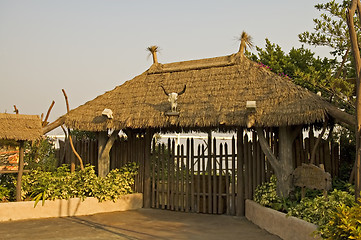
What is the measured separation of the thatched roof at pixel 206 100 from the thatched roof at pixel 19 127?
113 centimetres

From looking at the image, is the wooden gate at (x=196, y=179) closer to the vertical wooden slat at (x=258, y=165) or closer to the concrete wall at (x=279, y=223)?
the vertical wooden slat at (x=258, y=165)

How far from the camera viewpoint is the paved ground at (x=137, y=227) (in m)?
7.27

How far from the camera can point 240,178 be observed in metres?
Result: 9.66

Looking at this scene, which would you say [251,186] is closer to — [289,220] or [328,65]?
[289,220]

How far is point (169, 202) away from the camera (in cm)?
1077

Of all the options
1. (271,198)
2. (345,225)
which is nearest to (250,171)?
(271,198)

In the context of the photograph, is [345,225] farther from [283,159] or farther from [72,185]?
[72,185]

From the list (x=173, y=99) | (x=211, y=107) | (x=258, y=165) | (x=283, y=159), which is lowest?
(x=258, y=165)

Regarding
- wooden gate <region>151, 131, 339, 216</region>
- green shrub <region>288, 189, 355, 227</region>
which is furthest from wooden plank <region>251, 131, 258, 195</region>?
green shrub <region>288, 189, 355, 227</region>

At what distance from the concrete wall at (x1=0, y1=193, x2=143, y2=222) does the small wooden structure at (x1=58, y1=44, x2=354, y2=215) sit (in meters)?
0.72

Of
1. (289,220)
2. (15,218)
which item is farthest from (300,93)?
(15,218)

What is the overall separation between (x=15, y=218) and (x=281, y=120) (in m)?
5.89

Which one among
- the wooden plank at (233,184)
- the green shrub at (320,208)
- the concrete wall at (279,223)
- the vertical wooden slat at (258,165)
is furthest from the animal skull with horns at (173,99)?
the green shrub at (320,208)

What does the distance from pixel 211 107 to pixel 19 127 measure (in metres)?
4.32
